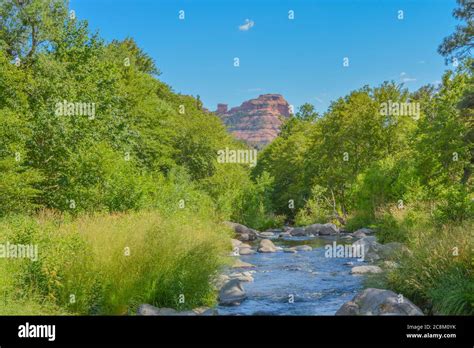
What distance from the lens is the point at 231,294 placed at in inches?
455

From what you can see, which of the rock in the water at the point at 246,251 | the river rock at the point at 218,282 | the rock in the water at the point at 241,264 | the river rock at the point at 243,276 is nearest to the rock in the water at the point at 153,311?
the river rock at the point at 218,282

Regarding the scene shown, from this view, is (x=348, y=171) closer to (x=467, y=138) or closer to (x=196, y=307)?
(x=467, y=138)

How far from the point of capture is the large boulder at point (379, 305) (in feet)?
28.0

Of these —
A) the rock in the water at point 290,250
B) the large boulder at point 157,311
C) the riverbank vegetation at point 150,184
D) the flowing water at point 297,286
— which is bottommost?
the flowing water at point 297,286

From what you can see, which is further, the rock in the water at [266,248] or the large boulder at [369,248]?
the rock in the water at [266,248]

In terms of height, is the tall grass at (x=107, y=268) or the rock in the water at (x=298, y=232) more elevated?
the tall grass at (x=107, y=268)

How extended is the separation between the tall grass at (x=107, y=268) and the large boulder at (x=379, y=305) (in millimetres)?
3043

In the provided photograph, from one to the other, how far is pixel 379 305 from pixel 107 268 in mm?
4950

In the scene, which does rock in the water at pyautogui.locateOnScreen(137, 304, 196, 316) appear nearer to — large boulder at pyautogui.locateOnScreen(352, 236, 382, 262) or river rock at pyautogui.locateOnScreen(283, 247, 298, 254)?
large boulder at pyautogui.locateOnScreen(352, 236, 382, 262)

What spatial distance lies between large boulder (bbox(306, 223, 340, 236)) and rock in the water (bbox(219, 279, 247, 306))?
769 inches

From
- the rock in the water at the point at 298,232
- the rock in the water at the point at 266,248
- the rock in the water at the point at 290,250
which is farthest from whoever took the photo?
the rock in the water at the point at 298,232

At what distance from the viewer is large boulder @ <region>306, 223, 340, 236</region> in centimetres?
3088

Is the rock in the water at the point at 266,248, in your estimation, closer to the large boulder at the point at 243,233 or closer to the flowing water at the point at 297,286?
the flowing water at the point at 297,286
